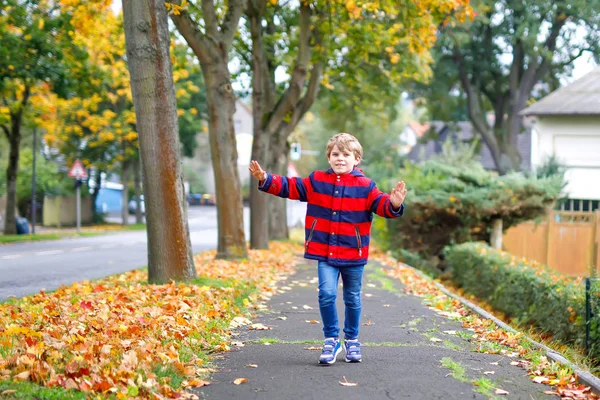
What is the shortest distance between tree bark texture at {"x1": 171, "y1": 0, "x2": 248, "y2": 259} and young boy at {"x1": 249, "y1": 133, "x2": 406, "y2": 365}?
828 centimetres

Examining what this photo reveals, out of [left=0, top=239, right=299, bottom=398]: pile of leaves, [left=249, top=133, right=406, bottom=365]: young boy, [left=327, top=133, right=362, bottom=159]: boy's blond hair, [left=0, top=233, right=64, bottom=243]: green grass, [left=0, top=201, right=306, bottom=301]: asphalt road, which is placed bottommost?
[left=0, top=233, right=64, bottom=243]: green grass

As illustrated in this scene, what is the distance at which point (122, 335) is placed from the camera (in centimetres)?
679

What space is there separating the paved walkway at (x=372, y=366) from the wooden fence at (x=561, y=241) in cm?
1459

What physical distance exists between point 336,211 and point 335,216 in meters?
0.04

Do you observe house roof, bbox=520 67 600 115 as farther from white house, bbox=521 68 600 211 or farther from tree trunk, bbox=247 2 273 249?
tree trunk, bbox=247 2 273 249

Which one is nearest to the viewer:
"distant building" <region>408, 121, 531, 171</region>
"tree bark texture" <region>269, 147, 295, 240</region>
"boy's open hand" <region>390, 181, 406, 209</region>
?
"boy's open hand" <region>390, 181, 406, 209</region>

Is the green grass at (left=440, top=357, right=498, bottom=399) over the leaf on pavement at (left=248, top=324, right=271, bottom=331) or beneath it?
over

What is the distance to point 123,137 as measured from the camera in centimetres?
4116

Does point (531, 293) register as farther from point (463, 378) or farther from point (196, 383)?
point (196, 383)

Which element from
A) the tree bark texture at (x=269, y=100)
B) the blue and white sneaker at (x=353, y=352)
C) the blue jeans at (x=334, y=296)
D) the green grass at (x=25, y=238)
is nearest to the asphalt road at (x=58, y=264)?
the green grass at (x=25, y=238)

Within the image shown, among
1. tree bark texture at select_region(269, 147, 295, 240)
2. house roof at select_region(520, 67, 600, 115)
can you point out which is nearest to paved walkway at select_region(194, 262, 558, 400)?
tree bark texture at select_region(269, 147, 295, 240)

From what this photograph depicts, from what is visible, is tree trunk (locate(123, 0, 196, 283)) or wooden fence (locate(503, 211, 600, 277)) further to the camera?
wooden fence (locate(503, 211, 600, 277))

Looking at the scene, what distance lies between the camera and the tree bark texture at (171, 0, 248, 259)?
15.0 metres

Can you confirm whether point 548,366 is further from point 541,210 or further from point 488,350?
point 541,210
